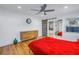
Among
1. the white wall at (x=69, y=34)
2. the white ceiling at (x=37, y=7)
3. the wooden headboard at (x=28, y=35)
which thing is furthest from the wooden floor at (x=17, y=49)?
the white wall at (x=69, y=34)

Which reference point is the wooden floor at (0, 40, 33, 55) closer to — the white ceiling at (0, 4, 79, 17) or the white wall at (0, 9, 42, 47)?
the white wall at (0, 9, 42, 47)

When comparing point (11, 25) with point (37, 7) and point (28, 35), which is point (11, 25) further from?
point (37, 7)

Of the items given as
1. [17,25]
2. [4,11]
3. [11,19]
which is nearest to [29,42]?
[17,25]

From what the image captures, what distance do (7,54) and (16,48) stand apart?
17 centimetres

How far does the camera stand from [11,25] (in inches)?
59.4

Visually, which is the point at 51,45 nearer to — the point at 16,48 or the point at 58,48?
the point at 58,48

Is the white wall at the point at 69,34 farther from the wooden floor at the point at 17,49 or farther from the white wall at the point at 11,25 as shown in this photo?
the wooden floor at the point at 17,49

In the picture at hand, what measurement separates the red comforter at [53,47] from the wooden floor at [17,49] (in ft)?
0.28

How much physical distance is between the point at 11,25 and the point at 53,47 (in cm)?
81

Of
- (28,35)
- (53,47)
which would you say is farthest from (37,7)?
(53,47)

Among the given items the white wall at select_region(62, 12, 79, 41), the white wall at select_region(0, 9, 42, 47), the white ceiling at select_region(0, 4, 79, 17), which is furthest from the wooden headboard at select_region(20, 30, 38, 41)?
the white wall at select_region(62, 12, 79, 41)

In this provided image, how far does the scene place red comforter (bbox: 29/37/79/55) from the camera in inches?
55.1

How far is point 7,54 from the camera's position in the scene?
1444 mm
